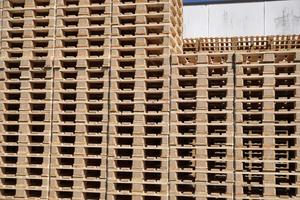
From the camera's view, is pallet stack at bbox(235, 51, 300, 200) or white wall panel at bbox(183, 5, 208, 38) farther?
white wall panel at bbox(183, 5, 208, 38)

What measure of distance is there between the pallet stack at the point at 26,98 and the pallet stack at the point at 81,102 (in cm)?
21

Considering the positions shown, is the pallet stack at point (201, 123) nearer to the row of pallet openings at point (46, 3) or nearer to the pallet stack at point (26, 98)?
the row of pallet openings at point (46, 3)

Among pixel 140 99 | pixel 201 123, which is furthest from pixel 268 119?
pixel 140 99

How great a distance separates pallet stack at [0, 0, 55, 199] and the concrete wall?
5.58 metres

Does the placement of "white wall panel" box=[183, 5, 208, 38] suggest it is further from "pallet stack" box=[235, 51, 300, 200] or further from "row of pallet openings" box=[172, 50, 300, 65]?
"pallet stack" box=[235, 51, 300, 200]

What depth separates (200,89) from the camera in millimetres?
8516

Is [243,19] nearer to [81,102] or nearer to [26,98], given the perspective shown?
[81,102]

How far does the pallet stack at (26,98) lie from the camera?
909 centimetres

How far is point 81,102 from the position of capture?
8.98 metres

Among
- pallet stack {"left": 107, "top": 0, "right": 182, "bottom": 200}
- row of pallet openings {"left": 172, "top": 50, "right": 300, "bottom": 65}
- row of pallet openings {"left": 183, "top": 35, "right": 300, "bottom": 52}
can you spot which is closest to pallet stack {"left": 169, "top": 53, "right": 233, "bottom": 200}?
row of pallet openings {"left": 172, "top": 50, "right": 300, "bottom": 65}

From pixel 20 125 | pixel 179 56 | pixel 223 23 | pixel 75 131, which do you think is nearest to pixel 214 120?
pixel 179 56

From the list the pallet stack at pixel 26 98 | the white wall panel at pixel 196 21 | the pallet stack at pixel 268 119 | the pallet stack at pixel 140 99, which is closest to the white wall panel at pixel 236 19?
the white wall panel at pixel 196 21

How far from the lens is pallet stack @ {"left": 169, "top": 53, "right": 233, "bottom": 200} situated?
8.28 m

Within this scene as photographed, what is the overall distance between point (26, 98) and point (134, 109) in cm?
237
